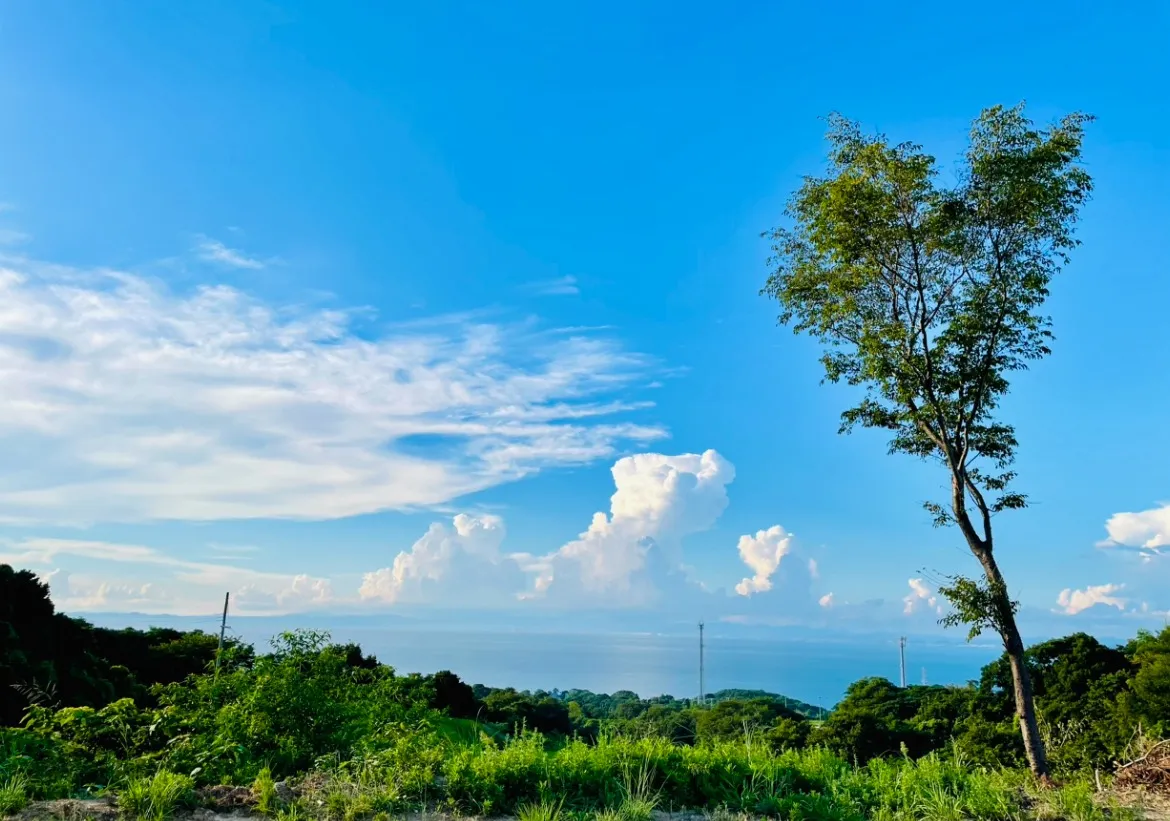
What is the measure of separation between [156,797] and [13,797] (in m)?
0.91

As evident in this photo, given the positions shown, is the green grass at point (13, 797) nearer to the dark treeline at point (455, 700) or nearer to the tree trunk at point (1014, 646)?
the dark treeline at point (455, 700)

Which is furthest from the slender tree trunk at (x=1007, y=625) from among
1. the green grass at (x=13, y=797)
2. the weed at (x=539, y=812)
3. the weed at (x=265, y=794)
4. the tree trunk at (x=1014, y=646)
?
the green grass at (x=13, y=797)

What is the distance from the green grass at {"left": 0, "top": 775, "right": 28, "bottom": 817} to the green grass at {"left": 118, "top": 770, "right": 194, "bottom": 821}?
593 millimetres

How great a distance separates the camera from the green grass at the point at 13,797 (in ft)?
17.7

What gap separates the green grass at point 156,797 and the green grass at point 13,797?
1.94 ft

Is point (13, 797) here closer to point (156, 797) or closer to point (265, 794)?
point (156, 797)

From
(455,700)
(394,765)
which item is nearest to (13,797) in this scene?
(394,765)

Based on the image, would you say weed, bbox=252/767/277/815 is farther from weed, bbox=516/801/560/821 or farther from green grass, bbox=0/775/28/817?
weed, bbox=516/801/560/821

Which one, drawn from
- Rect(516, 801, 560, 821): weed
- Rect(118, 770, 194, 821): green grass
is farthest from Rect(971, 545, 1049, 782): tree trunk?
Rect(118, 770, 194, 821): green grass

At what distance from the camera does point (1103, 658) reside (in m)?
20.9

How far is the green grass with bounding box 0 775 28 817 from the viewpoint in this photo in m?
5.40

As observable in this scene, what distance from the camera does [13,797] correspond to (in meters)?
5.47

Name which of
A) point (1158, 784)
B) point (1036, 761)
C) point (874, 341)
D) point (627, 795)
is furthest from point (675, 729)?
point (874, 341)

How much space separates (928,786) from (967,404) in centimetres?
733
